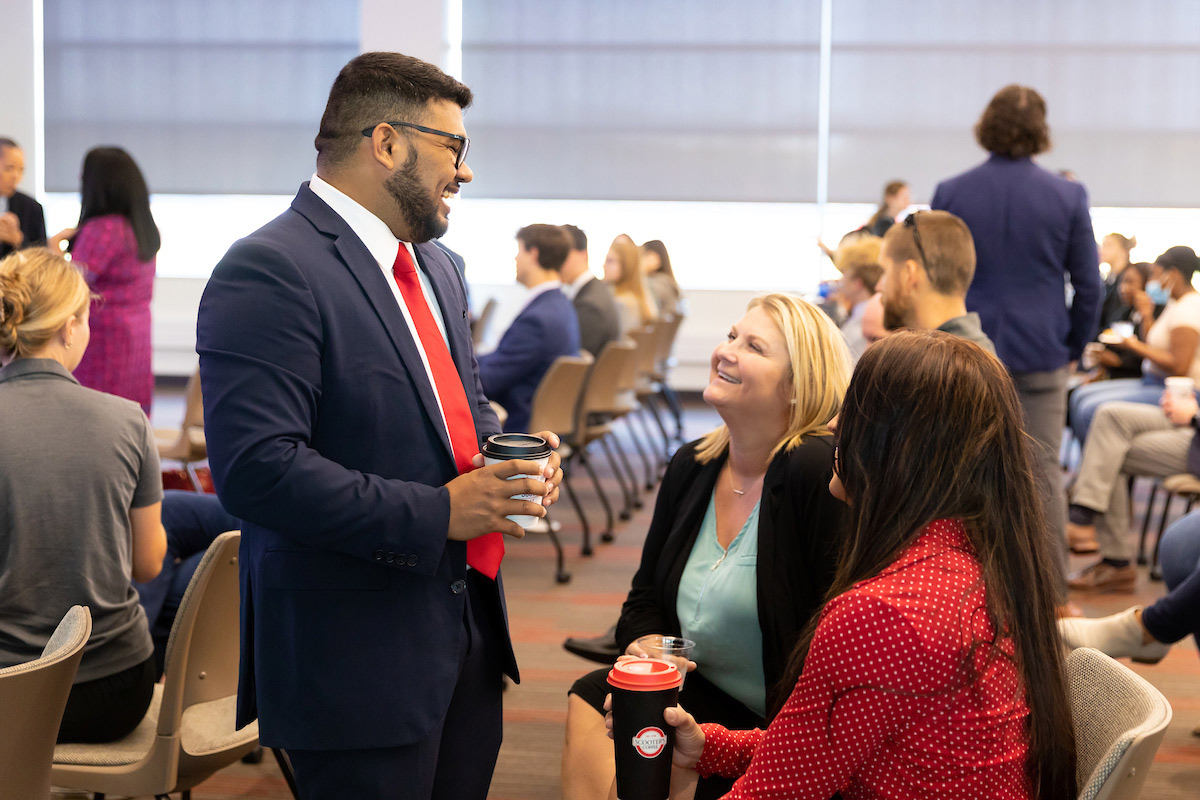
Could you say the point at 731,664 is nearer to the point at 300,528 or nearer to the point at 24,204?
the point at 300,528

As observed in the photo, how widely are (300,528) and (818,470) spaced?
36.8 inches

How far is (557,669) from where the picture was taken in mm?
3617

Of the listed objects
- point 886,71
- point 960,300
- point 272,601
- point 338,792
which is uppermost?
point 886,71

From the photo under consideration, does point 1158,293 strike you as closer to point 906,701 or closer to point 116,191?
point 116,191

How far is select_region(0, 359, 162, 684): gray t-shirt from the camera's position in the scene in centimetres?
193

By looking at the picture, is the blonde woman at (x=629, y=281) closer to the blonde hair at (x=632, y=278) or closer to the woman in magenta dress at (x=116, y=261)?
the blonde hair at (x=632, y=278)

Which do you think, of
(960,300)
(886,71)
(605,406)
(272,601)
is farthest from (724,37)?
(272,601)

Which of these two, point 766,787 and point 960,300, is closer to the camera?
point 766,787

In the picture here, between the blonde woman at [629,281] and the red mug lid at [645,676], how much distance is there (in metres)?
5.38

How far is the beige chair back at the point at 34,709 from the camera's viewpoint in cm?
142

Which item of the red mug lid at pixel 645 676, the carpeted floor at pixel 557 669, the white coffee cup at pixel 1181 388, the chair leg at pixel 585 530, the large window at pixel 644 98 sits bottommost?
Result: the carpeted floor at pixel 557 669

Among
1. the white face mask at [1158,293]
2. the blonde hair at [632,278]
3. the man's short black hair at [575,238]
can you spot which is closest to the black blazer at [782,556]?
the man's short black hair at [575,238]

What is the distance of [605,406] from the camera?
17.0ft

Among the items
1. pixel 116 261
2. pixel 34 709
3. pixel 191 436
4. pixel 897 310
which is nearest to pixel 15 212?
pixel 116 261
